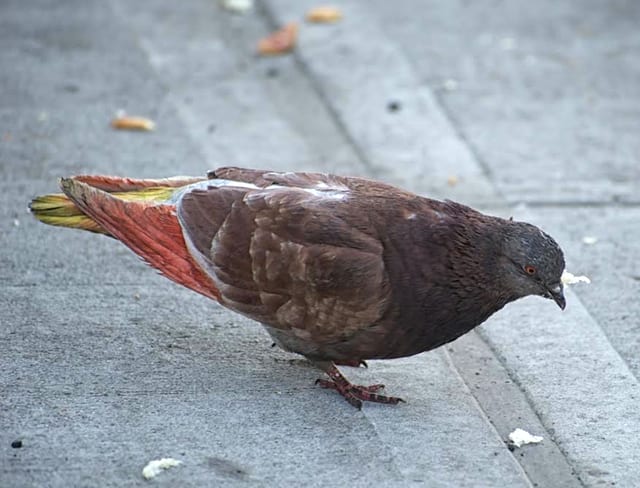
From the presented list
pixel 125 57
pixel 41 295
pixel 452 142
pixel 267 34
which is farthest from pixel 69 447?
pixel 267 34

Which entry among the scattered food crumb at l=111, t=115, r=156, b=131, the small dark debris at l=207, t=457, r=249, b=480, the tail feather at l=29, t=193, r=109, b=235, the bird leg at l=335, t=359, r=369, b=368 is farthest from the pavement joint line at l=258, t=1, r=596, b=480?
the tail feather at l=29, t=193, r=109, b=235

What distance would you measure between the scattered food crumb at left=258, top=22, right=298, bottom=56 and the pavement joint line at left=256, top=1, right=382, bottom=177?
6 centimetres

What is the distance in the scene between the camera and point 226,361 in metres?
4.38

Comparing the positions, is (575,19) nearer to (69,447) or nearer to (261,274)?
(261,274)

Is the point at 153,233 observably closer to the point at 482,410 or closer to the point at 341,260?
the point at 341,260

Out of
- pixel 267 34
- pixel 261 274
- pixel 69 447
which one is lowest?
pixel 267 34

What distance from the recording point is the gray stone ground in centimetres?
387

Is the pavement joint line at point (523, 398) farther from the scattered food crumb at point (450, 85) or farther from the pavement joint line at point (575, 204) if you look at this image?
the scattered food crumb at point (450, 85)

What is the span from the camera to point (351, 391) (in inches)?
164

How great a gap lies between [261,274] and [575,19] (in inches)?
176

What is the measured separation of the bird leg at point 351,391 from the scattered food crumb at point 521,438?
0.39m

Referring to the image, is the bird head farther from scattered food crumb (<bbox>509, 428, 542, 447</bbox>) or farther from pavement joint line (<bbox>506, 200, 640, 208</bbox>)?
pavement joint line (<bbox>506, 200, 640, 208</bbox>)

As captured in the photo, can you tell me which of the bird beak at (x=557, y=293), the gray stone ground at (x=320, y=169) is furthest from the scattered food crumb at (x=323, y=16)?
the bird beak at (x=557, y=293)

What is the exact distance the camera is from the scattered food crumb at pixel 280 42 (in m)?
7.29
